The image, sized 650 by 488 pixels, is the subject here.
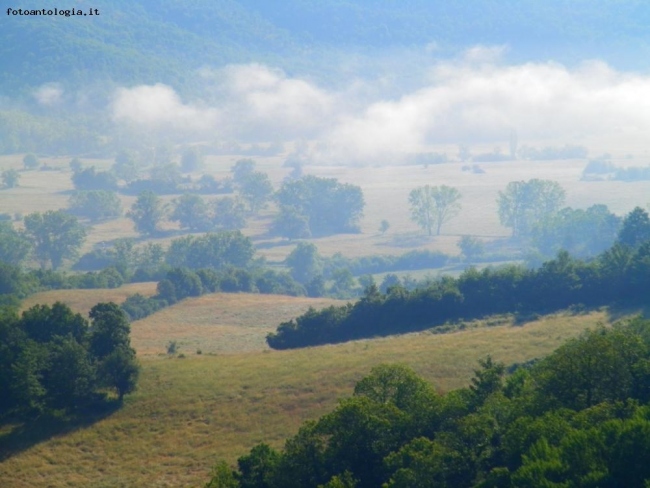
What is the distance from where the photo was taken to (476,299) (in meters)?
95.1

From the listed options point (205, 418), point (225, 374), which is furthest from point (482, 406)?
point (225, 374)

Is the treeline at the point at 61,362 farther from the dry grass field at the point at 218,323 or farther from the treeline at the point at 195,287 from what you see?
the treeline at the point at 195,287

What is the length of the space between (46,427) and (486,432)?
33904mm

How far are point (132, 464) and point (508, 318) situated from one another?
42734mm

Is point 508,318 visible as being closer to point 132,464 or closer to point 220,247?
point 132,464

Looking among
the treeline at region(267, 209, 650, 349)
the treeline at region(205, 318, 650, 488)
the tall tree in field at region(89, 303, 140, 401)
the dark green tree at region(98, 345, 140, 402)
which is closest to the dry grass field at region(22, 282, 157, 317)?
the tall tree in field at region(89, 303, 140, 401)

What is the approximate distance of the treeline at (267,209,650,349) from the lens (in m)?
91.9

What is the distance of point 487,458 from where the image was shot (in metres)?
47.0

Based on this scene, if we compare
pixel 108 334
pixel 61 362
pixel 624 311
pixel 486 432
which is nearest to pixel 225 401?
pixel 108 334

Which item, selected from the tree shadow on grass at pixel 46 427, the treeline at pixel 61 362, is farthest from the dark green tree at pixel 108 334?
the tree shadow on grass at pixel 46 427

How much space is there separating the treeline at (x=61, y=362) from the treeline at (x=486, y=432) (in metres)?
21.6

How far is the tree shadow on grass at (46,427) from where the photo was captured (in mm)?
63250

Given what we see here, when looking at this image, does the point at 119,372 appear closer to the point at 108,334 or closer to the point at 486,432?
the point at 108,334

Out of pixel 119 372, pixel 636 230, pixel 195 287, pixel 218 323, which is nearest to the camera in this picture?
pixel 119 372
